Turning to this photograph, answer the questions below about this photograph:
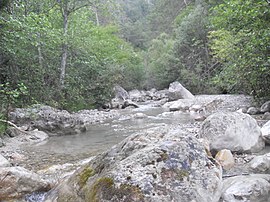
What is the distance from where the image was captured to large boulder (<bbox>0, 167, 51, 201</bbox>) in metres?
3.78

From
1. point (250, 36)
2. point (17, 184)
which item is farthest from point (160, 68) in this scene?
point (17, 184)

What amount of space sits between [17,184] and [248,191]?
2906 millimetres

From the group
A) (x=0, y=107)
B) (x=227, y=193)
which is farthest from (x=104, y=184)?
(x=0, y=107)

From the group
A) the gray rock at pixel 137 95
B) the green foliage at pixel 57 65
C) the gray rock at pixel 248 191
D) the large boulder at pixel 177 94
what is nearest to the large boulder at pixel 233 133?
the gray rock at pixel 248 191

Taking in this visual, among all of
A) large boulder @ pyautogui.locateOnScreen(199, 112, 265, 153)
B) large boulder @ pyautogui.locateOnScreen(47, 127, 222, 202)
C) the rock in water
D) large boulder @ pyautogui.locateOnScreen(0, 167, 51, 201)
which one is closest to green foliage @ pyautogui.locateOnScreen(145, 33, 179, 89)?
large boulder @ pyautogui.locateOnScreen(199, 112, 265, 153)

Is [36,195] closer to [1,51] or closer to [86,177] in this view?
[86,177]

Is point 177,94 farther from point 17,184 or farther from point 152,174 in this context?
point 152,174

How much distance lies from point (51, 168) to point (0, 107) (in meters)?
4.38

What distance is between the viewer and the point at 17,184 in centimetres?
385

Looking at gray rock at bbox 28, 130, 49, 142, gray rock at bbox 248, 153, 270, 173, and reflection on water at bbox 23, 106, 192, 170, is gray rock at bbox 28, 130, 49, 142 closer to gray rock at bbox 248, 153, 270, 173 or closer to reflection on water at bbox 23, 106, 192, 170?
reflection on water at bbox 23, 106, 192, 170

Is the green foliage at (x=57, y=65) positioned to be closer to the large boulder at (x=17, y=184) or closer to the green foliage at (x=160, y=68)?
the large boulder at (x=17, y=184)

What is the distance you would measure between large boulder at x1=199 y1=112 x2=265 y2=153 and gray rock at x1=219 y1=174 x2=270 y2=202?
1922 mm

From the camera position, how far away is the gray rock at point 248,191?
331 centimetres

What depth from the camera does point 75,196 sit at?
10.3 feet
